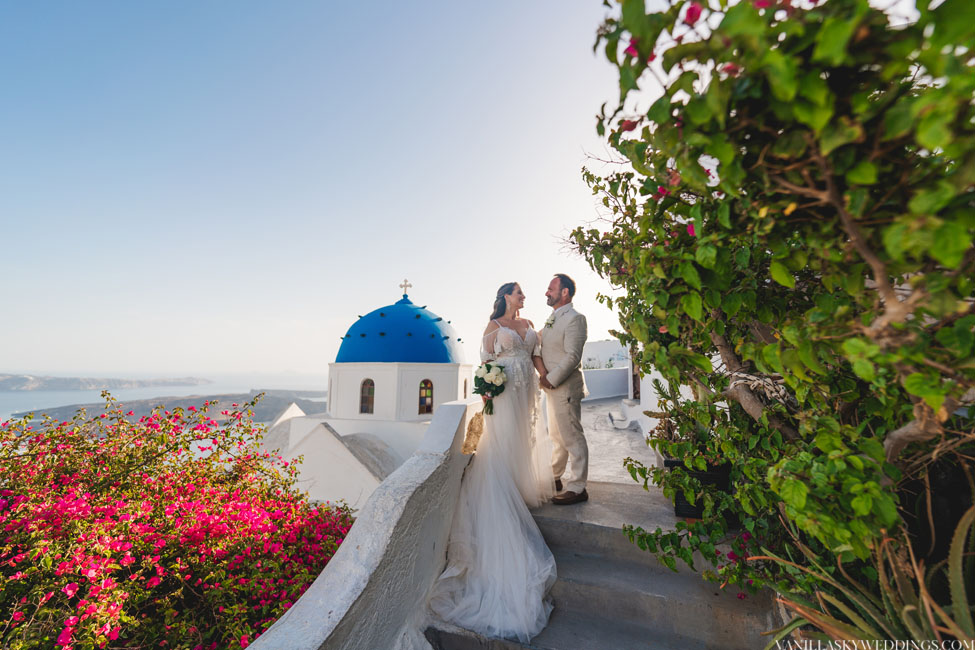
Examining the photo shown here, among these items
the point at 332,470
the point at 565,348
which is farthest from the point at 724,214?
the point at 332,470

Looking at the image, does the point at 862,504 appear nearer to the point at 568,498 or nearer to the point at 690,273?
the point at 690,273

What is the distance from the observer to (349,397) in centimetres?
1479

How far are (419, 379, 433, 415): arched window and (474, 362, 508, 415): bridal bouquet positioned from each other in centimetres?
1147

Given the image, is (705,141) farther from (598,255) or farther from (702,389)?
(598,255)

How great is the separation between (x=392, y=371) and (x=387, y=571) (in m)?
12.5

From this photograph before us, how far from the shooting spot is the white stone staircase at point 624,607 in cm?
236

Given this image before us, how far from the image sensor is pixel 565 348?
3918mm

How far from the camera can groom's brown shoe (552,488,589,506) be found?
3.63 m

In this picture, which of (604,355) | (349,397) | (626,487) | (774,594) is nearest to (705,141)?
(774,594)

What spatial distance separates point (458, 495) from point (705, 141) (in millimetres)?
2999

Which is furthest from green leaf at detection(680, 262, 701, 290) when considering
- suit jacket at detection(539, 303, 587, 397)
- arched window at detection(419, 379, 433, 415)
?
arched window at detection(419, 379, 433, 415)

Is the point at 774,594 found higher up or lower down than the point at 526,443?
lower down

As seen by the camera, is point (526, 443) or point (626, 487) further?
point (626, 487)

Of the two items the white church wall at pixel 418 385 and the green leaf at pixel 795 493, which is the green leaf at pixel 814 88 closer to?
the green leaf at pixel 795 493
